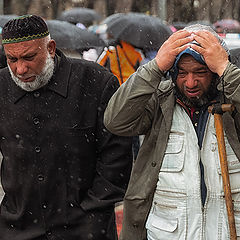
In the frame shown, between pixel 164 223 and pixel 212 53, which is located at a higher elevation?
pixel 212 53

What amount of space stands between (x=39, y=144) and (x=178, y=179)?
3.49 ft

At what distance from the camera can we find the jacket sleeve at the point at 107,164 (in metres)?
4.02

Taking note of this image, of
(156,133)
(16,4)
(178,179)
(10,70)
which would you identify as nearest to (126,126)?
(156,133)

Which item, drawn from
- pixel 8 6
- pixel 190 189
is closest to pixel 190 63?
pixel 190 189

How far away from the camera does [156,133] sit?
11.4 ft

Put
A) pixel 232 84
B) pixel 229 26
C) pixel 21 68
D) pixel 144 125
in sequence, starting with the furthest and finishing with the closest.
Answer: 1. pixel 229 26
2. pixel 21 68
3. pixel 144 125
4. pixel 232 84

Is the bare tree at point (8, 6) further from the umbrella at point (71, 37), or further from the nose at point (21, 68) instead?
the nose at point (21, 68)

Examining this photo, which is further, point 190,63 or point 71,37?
point 71,37

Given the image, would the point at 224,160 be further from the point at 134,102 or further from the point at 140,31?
the point at 140,31

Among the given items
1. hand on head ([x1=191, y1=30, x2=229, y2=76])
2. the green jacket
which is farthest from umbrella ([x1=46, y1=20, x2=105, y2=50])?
hand on head ([x1=191, y1=30, x2=229, y2=76])

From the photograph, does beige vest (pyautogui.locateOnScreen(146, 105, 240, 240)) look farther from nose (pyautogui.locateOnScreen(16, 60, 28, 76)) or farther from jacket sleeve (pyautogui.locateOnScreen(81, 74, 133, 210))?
nose (pyautogui.locateOnScreen(16, 60, 28, 76))

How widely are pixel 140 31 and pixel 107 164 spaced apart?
5292 millimetres

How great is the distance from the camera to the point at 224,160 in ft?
10.5

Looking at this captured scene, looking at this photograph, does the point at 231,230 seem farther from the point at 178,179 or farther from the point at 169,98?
the point at 169,98
